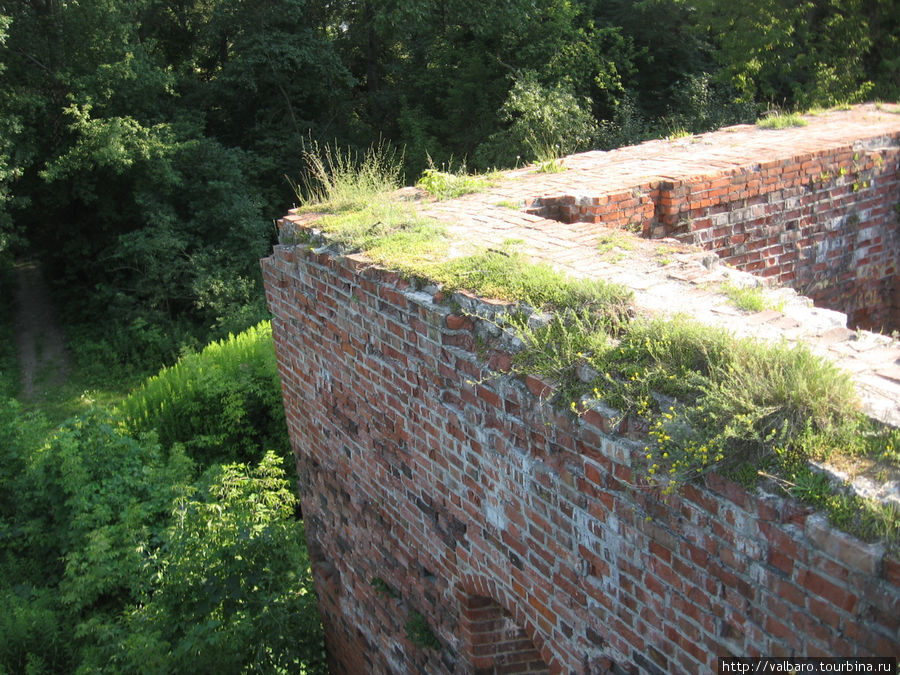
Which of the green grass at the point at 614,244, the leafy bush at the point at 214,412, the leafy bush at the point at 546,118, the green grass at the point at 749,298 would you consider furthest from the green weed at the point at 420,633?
the leafy bush at the point at 546,118

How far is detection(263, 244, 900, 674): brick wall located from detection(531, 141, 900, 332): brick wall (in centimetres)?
26

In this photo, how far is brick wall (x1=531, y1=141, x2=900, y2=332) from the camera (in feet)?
16.9

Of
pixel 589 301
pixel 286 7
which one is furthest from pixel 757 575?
pixel 286 7

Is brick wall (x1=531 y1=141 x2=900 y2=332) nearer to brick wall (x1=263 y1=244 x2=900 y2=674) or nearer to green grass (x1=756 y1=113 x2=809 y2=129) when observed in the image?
brick wall (x1=263 y1=244 x2=900 y2=674)

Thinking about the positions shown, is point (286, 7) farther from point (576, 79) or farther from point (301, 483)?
point (301, 483)

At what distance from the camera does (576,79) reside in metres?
16.6

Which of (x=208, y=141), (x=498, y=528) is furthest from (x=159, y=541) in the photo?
(x=208, y=141)

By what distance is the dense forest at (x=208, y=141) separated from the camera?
7.97 metres

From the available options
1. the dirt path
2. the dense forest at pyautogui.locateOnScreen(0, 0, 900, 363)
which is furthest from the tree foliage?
the dense forest at pyautogui.locateOnScreen(0, 0, 900, 363)

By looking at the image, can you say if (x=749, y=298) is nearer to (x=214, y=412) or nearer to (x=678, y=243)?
(x=678, y=243)

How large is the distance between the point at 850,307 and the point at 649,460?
489cm

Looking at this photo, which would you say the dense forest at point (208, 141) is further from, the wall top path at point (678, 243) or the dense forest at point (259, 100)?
the wall top path at point (678, 243)

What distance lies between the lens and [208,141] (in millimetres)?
16703

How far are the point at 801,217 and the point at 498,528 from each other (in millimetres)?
4095
